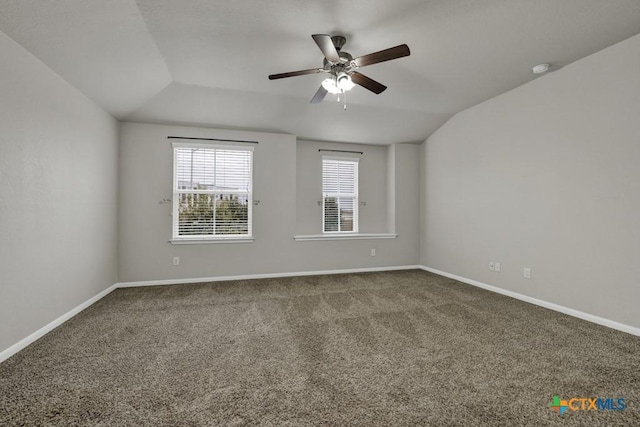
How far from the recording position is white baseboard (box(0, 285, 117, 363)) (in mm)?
2135

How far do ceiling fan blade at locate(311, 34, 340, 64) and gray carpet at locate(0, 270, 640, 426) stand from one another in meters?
2.33

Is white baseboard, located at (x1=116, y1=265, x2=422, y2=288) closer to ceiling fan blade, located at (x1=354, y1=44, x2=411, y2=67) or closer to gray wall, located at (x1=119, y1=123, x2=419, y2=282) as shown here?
gray wall, located at (x1=119, y1=123, x2=419, y2=282)

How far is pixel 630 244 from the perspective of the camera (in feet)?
8.45

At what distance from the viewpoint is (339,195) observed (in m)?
5.38

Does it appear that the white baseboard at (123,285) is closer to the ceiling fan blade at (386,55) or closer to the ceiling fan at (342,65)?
the ceiling fan at (342,65)

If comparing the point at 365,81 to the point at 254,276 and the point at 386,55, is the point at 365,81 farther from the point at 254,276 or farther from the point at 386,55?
the point at 254,276

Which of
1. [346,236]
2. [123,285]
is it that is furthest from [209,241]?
[346,236]

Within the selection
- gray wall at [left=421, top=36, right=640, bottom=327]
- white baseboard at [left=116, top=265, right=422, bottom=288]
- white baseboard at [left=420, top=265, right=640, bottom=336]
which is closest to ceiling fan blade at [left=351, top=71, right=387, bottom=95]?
gray wall at [left=421, top=36, right=640, bottom=327]

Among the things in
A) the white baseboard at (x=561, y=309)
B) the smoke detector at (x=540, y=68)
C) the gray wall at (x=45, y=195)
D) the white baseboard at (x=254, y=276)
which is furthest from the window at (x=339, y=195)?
the gray wall at (x=45, y=195)

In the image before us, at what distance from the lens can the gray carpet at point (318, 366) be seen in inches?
60.1

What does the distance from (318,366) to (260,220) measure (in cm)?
298

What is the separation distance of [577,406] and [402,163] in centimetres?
435

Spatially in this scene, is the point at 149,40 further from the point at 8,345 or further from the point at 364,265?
the point at 364,265

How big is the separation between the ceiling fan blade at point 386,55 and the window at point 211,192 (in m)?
2.75
